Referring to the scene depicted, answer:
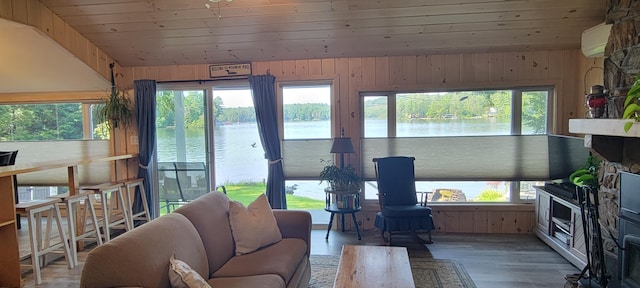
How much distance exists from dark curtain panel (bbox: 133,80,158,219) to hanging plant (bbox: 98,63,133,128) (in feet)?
0.43

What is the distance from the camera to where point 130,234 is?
1.90 meters

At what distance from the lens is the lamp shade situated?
14.0 feet

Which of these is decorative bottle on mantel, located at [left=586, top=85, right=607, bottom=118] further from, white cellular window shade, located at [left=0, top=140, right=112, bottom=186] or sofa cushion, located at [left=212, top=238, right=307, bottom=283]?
white cellular window shade, located at [left=0, top=140, right=112, bottom=186]

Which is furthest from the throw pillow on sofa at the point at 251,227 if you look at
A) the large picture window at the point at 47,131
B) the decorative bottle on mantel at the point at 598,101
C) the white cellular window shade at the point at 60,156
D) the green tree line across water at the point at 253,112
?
the large picture window at the point at 47,131

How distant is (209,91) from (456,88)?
320 centimetres

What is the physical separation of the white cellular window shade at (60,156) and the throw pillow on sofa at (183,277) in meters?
4.03

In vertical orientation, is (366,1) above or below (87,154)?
above

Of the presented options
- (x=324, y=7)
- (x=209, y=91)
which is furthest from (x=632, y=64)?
(x=209, y=91)

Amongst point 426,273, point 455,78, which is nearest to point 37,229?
point 426,273

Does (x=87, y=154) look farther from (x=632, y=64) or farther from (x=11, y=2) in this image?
(x=632, y=64)

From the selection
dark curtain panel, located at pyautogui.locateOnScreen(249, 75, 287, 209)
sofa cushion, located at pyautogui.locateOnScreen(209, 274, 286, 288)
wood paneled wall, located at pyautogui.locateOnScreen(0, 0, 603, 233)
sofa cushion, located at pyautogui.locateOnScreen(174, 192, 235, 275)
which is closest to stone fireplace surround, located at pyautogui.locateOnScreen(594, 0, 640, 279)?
wood paneled wall, located at pyautogui.locateOnScreen(0, 0, 603, 233)

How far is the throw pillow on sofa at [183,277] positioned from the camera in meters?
1.68

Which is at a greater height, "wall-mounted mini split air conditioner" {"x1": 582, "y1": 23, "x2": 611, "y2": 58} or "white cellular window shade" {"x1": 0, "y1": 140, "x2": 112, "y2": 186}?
"wall-mounted mini split air conditioner" {"x1": 582, "y1": 23, "x2": 611, "y2": 58}

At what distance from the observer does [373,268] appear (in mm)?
2475
